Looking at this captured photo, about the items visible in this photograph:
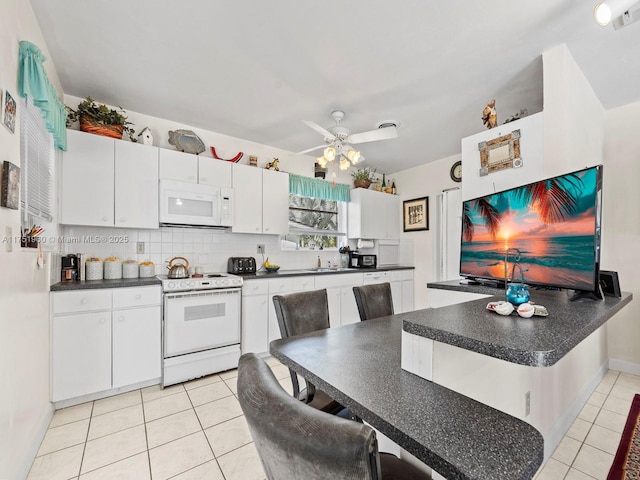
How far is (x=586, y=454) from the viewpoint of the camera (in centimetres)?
180

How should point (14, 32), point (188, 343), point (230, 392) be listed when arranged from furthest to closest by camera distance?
point (188, 343) → point (230, 392) → point (14, 32)

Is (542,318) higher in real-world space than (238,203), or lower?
lower

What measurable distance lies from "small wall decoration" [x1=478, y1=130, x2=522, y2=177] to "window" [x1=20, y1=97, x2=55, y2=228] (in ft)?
10.6

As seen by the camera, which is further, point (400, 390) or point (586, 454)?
point (586, 454)

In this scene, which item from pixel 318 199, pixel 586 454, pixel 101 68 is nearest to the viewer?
pixel 586 454

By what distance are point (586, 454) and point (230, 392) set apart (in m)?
2.54

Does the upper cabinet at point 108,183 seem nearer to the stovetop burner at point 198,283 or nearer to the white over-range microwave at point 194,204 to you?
the white over-range microwave at point 194,204

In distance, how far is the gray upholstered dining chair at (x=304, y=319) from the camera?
1.51 metres

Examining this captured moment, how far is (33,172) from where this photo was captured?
79.6 inches

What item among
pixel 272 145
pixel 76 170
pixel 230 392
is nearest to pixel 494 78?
pixel 272 145

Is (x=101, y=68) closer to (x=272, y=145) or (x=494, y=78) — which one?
(x=272, y=145)

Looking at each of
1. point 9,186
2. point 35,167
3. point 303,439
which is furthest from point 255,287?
point 303,439

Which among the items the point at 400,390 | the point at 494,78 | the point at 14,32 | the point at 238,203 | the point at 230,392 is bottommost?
the point at 230,392

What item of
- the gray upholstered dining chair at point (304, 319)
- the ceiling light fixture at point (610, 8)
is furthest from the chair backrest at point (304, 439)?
the ceiling light fixture at point (610, 8)
